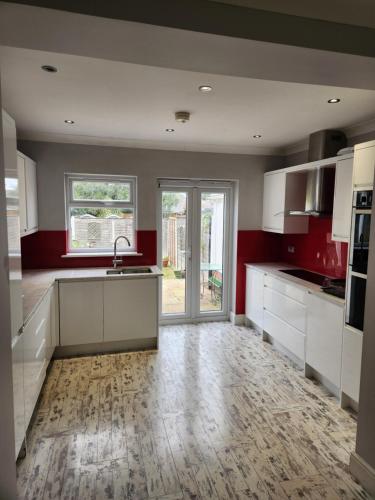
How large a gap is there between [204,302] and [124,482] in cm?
302

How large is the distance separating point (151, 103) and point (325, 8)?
151cm

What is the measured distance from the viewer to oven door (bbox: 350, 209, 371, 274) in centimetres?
242

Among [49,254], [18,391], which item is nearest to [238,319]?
[49,254]

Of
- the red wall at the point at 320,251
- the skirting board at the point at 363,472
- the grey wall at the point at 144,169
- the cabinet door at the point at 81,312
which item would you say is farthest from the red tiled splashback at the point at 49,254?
the skirting board at the point at 363,472

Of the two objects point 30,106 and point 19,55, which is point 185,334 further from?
point 19,55

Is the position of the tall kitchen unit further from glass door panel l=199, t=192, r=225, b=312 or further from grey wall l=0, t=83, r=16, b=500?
glass door panel l=199, t=192, r=225, b=312

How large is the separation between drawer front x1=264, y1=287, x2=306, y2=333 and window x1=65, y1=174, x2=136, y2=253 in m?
1.83

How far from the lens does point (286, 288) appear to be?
11.6 ft

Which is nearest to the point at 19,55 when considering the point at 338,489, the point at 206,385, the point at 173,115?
the point at 173,115

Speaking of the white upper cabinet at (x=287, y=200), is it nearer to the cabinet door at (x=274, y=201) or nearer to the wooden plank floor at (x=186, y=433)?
the cabinet door at (x=274, y=201)

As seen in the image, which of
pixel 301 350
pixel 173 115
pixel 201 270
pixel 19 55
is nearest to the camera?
pixel 19 55

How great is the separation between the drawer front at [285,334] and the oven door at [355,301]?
754 millimetres

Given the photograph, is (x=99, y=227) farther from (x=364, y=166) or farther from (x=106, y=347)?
(x=364, y=166)

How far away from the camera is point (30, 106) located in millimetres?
2742
